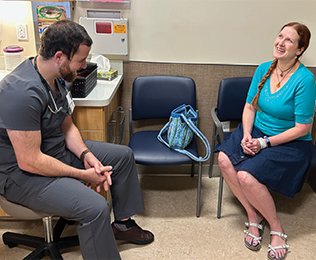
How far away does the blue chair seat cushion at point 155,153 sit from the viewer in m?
2.02

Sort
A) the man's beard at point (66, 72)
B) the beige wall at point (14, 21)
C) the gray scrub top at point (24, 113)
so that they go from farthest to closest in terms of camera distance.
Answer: the beige wall at point (14, 21)
the man's beard at point (66, 72)
the gray scrub top at point (24, 113)

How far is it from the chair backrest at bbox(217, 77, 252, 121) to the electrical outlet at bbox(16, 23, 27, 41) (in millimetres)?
1427

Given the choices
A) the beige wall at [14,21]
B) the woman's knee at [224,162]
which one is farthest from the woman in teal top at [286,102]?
the beige wall at [14,21]

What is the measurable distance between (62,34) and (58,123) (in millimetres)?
428

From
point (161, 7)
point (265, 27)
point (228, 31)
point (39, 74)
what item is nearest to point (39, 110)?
point (39, 74)

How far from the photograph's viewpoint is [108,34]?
2320 mm

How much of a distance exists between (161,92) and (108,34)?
55 cm

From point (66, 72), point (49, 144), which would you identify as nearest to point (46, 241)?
point (49, 144)

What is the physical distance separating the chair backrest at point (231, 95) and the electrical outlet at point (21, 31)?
1.43 metres

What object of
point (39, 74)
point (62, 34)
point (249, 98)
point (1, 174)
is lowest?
point (1, 174)

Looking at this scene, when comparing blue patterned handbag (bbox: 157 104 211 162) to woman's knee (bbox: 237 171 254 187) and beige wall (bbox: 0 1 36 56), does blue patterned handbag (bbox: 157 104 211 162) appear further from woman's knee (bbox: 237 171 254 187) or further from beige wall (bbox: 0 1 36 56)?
beige wall (bbox: 0 1 36 56)

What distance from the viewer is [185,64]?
2.43 m

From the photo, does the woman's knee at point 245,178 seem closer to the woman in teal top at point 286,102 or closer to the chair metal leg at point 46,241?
the woman in teal top at point 286,102

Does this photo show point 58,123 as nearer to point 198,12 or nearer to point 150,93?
point 150,93
